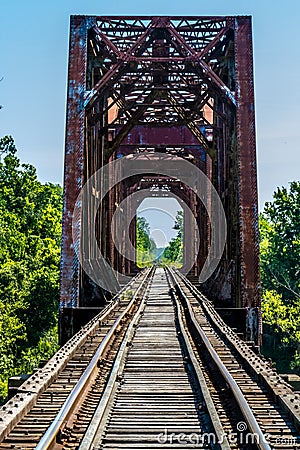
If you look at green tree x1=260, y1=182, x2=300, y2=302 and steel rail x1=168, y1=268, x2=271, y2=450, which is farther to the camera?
green tree x1=260, y1=182, x2=300, y2=302

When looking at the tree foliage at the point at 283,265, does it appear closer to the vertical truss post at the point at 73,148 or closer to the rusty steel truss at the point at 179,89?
the rusty steel truss at the point at 179,89

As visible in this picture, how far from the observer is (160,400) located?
5.09 m

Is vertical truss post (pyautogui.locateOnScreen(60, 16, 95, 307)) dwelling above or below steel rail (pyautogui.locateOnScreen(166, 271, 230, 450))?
above

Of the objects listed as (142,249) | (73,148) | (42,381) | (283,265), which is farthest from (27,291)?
(142,249)

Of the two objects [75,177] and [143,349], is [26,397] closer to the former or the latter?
[143,349]

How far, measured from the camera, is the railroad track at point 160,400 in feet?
13.2

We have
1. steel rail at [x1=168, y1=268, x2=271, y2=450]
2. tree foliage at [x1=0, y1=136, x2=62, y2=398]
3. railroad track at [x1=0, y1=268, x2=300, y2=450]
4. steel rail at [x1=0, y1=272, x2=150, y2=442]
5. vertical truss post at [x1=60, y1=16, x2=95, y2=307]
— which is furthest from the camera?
tree foliage at [x1=0, y1=136, x2=62, y2=398]

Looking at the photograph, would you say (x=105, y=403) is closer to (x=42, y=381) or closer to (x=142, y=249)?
(x=42, y=381)

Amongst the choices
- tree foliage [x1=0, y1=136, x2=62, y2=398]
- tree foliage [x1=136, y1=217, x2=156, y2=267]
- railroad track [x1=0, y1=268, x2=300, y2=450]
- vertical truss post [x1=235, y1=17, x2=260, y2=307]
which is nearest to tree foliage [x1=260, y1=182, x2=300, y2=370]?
tree foliage [x1=0, y1=136, x2=62, y2=398]

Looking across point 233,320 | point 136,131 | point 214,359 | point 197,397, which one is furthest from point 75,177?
point 136,131

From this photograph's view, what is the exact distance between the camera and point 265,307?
33.9m

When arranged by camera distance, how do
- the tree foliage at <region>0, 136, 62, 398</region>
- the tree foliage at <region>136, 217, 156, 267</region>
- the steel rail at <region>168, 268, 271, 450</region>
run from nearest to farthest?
the steel rail at <region>168, 268, 271, 450</region> < the tree foliage at <region>0, 136, 62, 398</region> < the tree foliage at <region>136, 217, 156, 267</region>

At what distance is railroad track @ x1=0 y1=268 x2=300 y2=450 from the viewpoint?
4020 mm

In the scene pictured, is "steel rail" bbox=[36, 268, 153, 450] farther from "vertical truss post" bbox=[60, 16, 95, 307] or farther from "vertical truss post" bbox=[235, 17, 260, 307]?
"vertical truss post" bbox=[235, 17, 260, 307]
